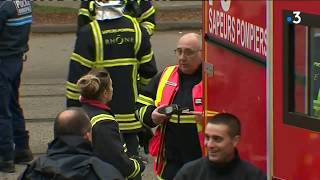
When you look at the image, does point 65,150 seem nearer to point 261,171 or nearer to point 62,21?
point 261,171

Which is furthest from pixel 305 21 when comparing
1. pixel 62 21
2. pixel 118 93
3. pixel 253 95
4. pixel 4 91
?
pixel 62 21

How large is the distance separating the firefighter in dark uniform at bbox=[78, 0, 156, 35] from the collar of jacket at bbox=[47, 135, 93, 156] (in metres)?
4.15

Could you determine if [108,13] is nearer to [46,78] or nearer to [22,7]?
[22,7]

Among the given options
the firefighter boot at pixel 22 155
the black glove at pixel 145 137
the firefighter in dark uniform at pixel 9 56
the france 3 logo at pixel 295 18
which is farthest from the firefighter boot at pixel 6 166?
the france 3 logo at pixel 295 18

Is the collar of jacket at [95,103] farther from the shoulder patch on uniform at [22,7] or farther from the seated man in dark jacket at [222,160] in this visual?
the shoulder patch on uniform at [22,7]

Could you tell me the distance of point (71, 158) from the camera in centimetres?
475

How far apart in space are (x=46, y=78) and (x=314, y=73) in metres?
9.90

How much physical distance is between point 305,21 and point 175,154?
2123mm

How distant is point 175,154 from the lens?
20.8 ft

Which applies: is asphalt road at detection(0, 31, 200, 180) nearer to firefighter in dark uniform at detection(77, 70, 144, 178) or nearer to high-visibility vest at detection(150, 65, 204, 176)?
high-visibility vest at detection(150, 65, 204, 176)

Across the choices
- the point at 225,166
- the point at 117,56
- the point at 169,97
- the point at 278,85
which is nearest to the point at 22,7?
the point at 117,56

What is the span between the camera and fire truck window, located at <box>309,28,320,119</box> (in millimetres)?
4477

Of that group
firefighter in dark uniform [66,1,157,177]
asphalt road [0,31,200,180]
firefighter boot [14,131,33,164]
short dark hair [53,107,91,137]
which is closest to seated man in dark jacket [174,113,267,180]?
short dark hair [53,107,91,137]

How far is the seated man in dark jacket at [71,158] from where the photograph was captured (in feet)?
15.5
